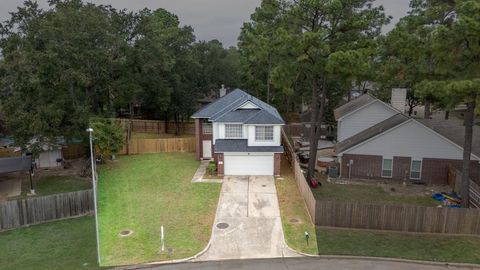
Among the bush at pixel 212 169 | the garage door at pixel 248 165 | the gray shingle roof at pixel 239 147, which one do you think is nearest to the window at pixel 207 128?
the gray shingle roof at pixel 239 147

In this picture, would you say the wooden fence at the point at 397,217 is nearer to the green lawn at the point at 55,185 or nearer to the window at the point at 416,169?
the window at the point at 416,169

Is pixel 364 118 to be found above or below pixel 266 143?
above

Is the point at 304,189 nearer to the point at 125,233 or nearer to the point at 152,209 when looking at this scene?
the point at 152,209

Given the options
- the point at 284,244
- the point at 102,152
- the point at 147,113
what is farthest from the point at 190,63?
the point at 284,244

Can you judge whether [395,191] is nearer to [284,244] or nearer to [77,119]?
[284,244]

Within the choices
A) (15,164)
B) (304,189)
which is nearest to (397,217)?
(304,189)
